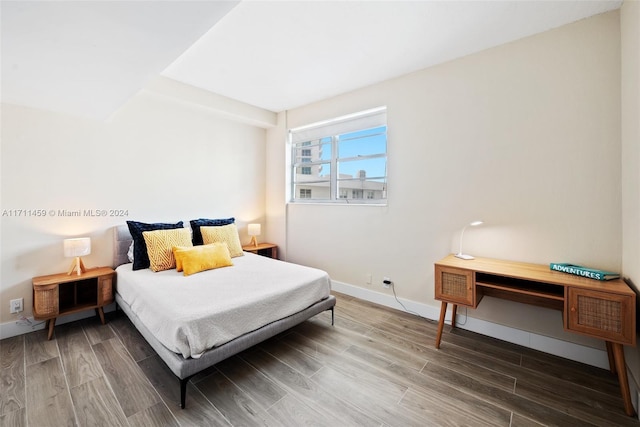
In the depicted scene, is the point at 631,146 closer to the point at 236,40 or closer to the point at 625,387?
the point at 625,387

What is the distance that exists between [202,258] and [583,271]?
3.26 meters

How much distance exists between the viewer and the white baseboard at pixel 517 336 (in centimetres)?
205

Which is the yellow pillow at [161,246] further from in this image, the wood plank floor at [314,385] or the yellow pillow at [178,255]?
the wood plank floor at [314,385]

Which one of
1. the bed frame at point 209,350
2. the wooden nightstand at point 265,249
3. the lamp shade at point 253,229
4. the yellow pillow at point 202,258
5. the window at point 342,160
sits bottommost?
the bed frame at point 209,350

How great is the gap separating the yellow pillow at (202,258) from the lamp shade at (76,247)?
2.62ft

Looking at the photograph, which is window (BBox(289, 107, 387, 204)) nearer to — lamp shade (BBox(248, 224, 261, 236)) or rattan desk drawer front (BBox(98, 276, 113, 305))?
lamp shade (BBox(248, 224, 261, 236))

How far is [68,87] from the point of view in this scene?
2.04 metres

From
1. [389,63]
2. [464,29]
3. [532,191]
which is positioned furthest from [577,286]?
[389,63]

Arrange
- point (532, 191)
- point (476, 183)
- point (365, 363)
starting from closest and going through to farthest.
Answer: point (365, 363) < point (532, 191) < point (476, 183)

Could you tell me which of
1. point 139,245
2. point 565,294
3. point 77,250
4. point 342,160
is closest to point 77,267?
point 77,250

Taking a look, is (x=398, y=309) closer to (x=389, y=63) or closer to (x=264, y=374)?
(x=264, y=374)

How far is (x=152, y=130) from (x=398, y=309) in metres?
3.68

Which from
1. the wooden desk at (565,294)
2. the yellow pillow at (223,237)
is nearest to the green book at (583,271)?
the wooden desk at (565,294)

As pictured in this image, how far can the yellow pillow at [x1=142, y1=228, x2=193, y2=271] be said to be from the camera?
9.04 feet
